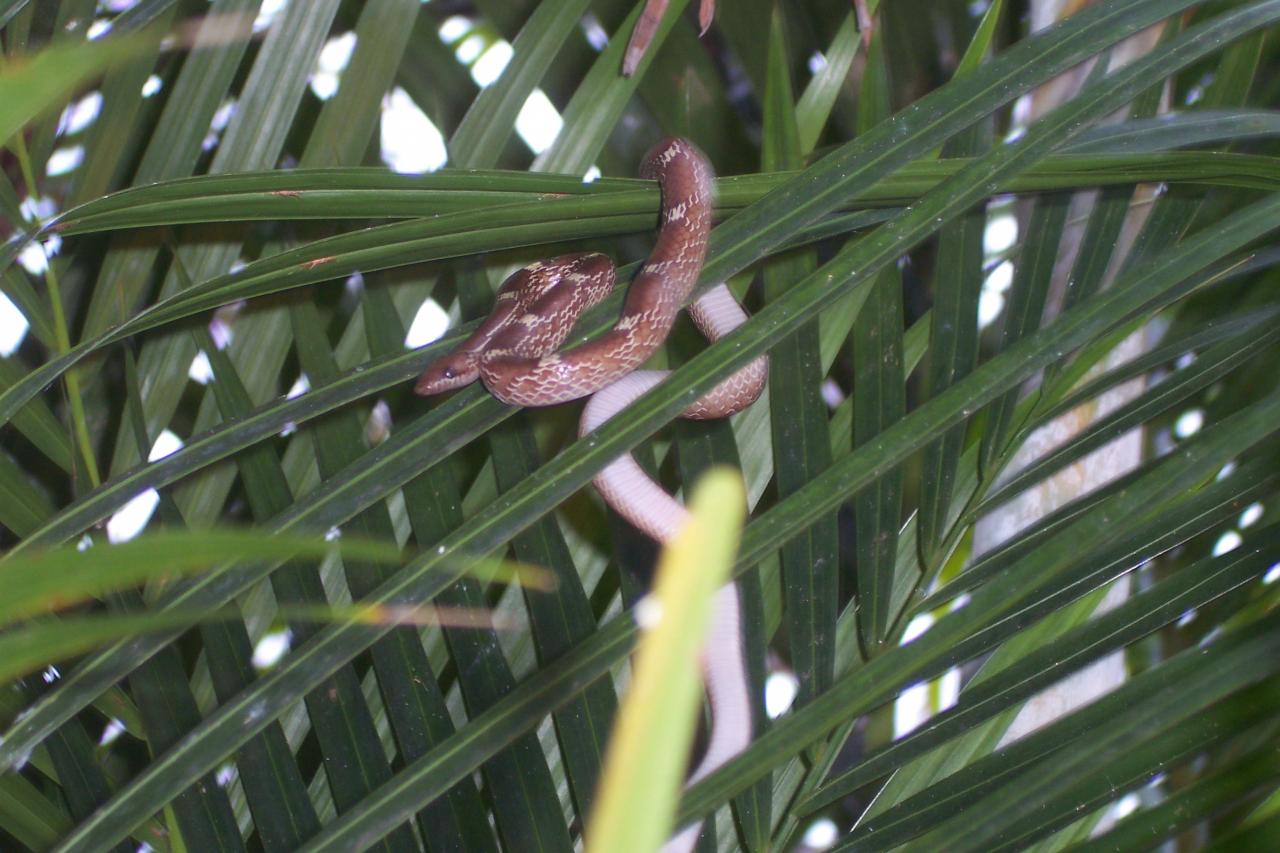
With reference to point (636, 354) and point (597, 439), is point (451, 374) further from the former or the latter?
point (597, 439)

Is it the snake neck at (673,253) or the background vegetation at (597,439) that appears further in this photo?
the snake neck at (673,253)

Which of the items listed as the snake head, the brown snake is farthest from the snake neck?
the snake head

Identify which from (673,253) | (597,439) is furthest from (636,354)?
(597,439)

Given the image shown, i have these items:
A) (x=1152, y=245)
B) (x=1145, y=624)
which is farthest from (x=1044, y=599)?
(x=1152, y=245)

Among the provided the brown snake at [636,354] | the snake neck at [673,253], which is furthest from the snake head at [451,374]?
the snake neck at [673,253]

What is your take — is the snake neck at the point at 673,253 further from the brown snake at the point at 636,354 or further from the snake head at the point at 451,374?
the snake head at the point at 451,374

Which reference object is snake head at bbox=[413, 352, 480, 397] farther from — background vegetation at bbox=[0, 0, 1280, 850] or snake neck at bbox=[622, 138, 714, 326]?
snake neck at bbox=[622, 138, 714, 326]
